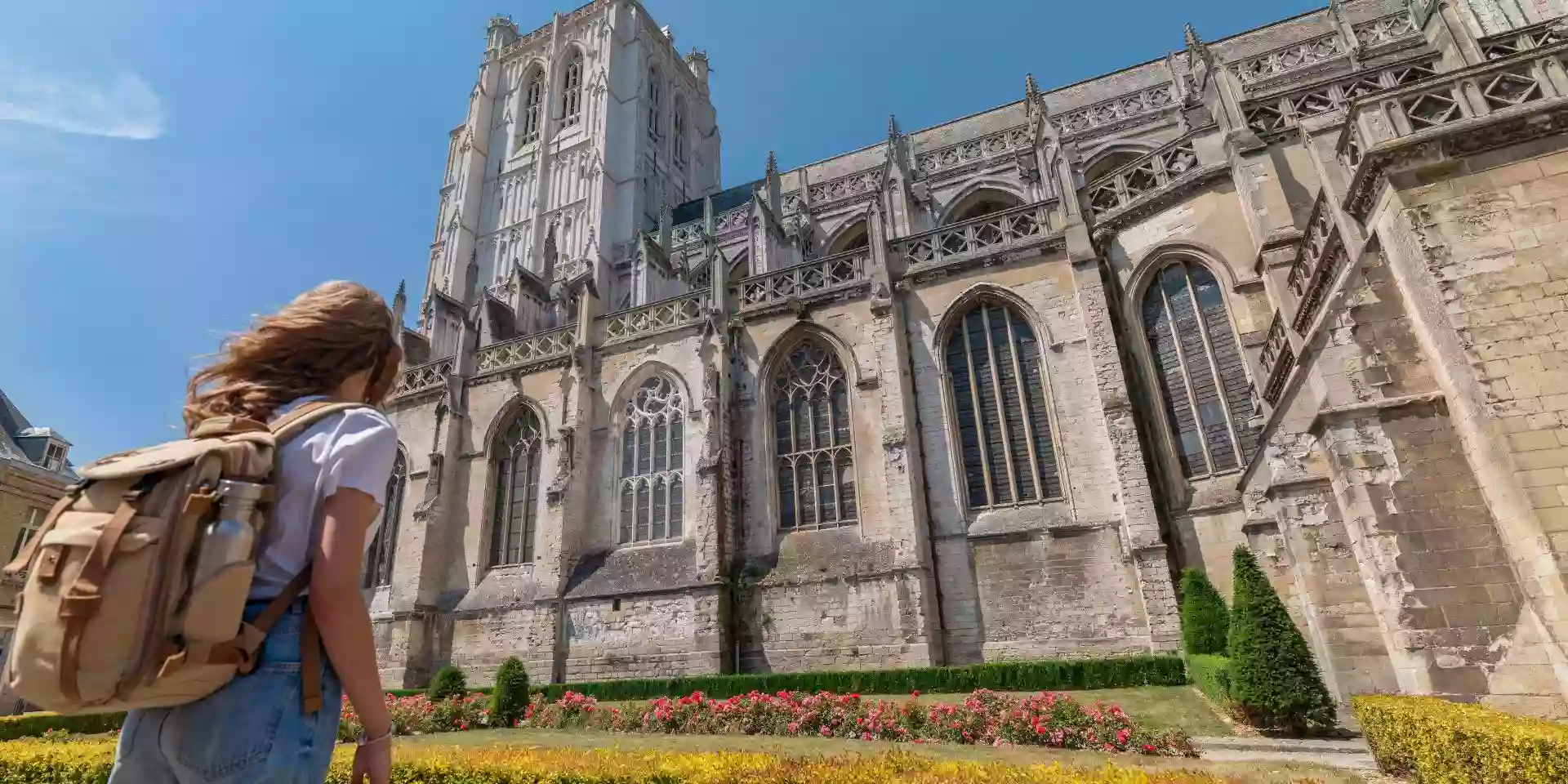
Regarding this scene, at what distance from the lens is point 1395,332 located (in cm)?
774

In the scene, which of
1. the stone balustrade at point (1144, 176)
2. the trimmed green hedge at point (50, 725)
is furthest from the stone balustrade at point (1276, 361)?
the trimmed green hedge at point (50, 725)

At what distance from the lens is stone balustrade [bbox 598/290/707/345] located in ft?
61.9

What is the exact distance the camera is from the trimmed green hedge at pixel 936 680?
11.4 meters

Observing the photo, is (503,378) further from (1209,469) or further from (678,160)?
(678,160)

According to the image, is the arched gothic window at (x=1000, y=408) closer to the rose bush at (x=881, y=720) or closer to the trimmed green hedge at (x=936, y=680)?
the trimmed green hedge at (x=936, y=680)

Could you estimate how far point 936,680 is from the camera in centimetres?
1234

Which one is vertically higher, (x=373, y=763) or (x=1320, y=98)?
(x=1320, y=98)

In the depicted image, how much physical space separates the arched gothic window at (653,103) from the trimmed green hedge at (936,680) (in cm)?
2978

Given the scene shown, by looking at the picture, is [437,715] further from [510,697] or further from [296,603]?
[296,603]

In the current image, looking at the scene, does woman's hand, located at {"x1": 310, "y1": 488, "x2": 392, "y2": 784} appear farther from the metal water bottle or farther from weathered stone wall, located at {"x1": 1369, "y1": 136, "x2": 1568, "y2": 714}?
weathered stone wall, located at {"x1": 1369, "y1": 136, "x2": 1568, "y2": 714}

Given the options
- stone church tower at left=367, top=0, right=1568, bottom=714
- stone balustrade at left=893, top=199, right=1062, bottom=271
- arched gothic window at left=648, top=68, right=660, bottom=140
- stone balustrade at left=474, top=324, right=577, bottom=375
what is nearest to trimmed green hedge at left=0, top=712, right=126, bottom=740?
stone church tower at left=367, top=0, right=1568, bottom=714

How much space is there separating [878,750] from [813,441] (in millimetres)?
9852

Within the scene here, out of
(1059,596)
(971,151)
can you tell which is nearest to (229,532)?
(1059,596)

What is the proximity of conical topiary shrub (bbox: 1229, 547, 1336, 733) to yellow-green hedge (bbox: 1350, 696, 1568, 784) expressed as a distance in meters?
1.74
